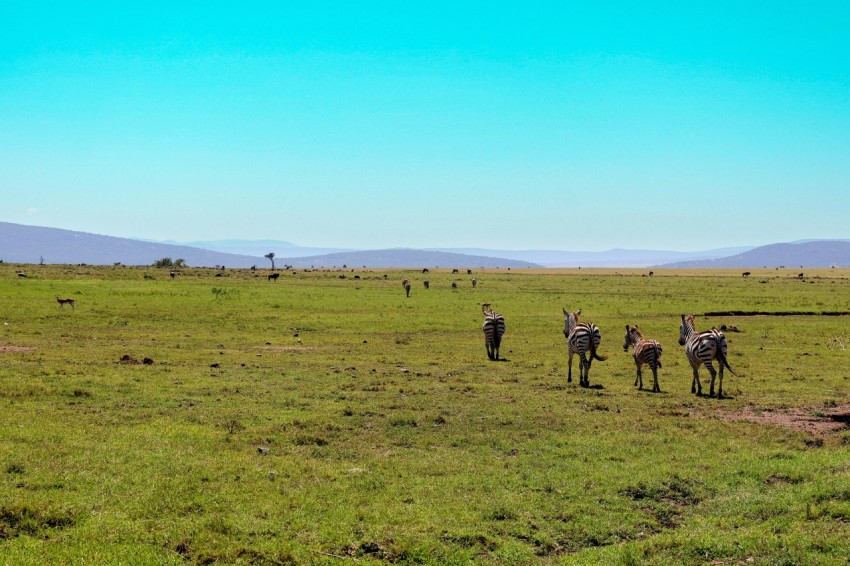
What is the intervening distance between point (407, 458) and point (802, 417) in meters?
10.9

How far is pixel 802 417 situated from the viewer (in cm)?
1800

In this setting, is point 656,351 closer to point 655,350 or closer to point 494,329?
point 655,350

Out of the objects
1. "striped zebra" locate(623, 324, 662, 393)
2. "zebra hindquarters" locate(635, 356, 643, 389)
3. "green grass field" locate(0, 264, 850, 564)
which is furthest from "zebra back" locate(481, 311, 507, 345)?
"striped zebra" locate(623, 324, 662, 393)

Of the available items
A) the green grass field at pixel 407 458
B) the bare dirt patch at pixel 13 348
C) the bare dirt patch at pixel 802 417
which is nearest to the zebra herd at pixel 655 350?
the green grass field at pixel 407 458

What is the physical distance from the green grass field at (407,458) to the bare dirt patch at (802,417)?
0.32ft

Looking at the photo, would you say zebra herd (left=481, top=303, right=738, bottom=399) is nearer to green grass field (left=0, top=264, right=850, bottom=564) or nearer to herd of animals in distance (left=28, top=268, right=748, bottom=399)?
herd of animals in distance (left=28, top=268, right=748, bottom=399)

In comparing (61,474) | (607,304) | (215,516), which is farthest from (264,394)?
(607,304)

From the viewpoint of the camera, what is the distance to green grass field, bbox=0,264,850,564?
9844 millimetres

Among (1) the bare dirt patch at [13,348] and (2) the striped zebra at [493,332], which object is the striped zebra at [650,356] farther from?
(1) the bare dirt patch at [13,348]

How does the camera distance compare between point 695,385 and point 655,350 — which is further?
point 695,385

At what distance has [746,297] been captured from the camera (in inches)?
2586

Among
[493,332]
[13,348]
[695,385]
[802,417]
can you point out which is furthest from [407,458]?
[13,348]

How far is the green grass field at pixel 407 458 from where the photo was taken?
9844 mm

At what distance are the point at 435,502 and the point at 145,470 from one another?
5370 millimetres
